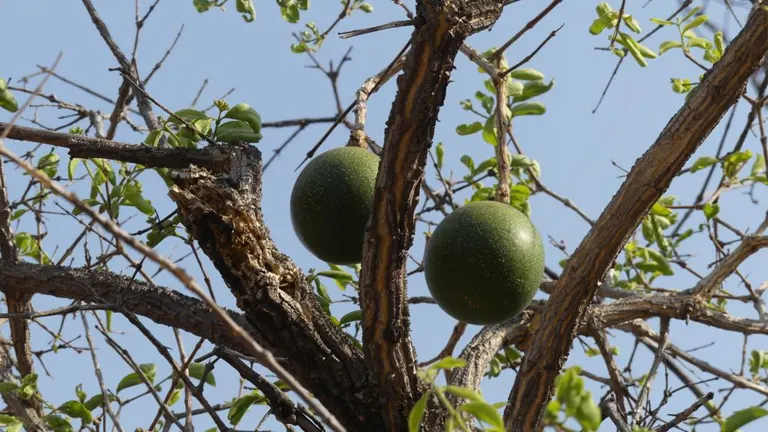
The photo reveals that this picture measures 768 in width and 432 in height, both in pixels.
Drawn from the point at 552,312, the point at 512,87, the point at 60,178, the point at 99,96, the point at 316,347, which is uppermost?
the point at 99,96

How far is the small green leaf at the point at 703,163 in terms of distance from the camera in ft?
10.9

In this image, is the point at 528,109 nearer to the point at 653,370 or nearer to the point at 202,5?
the point at 653,370

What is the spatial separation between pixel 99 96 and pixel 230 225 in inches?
89.0

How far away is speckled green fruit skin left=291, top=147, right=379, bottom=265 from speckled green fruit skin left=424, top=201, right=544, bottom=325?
8.8 inches

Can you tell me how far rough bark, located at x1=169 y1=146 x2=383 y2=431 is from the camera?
6.18 ft

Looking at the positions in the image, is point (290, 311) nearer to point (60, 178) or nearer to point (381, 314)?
point (381, 314)

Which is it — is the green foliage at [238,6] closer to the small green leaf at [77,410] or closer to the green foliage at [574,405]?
the small green leaf at [77,410]

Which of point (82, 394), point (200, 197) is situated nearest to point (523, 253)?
point (200, 197)

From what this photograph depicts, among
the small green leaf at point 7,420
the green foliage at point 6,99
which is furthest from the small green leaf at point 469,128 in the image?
the small green leaf at point 7,420

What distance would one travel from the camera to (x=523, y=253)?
2.30 m

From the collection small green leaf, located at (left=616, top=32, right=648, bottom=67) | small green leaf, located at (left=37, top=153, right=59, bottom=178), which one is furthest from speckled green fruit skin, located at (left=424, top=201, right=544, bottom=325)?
small green leaf, located at (left=37, top=153, right=59, bottom=178)

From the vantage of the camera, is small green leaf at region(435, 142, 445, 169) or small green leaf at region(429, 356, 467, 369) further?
small green leaf at region(435, 142, 445, 169)

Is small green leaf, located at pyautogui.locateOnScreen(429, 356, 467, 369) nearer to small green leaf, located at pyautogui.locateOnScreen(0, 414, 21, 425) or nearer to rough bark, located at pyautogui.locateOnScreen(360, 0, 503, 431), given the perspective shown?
rough bark, located at pyautogui.locateOnScreen(360, 0, 503, 431)

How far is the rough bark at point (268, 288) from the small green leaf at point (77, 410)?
0.86 m
